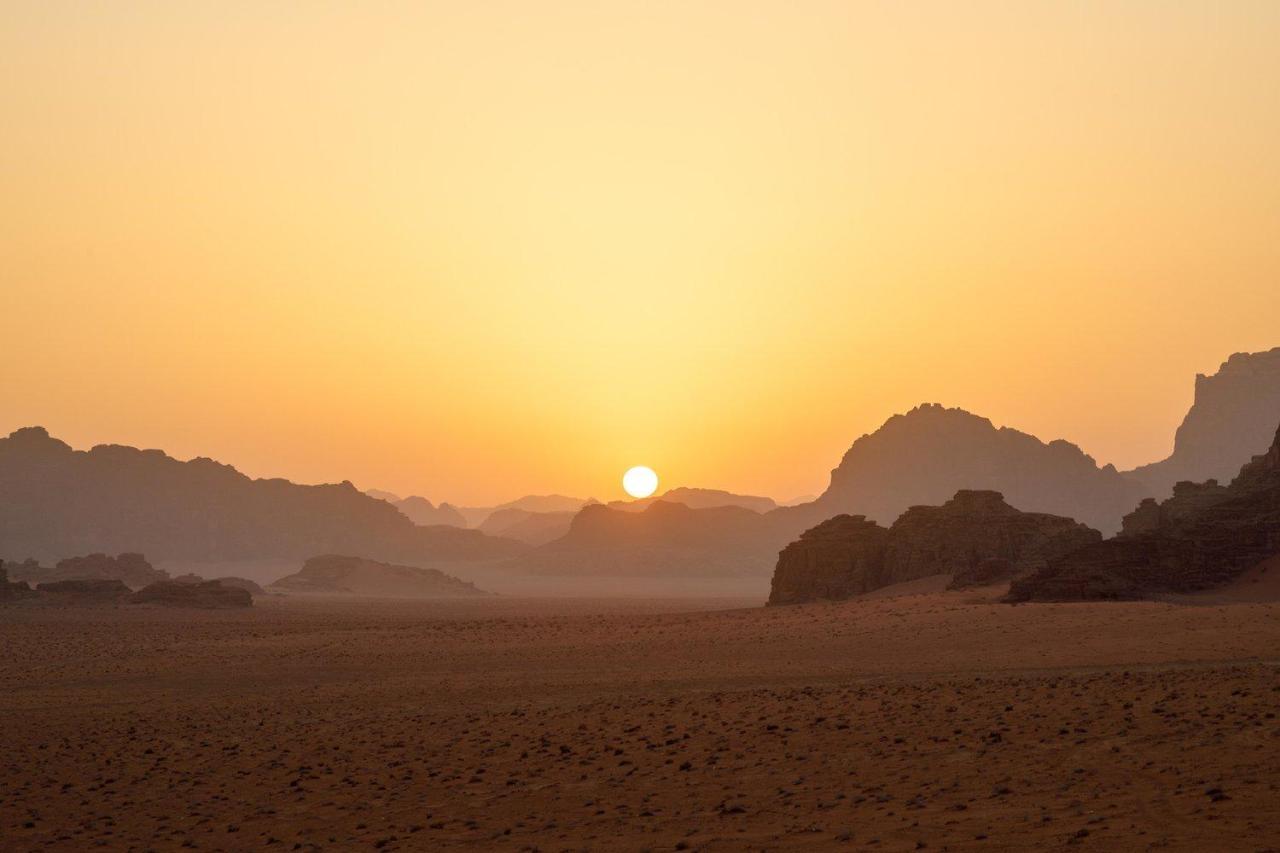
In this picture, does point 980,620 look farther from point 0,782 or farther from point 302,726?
point 0,782

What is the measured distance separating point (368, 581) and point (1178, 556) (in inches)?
4495

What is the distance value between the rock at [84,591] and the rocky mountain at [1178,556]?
6114cm

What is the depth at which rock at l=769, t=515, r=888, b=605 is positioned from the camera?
5962cm

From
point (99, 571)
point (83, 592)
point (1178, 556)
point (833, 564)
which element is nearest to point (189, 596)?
point (83, 592)

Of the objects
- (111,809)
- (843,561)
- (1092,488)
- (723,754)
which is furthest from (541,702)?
(1092,488)

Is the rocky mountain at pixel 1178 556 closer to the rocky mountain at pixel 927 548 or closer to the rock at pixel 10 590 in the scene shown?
the rocky mountain at pixel 927 548

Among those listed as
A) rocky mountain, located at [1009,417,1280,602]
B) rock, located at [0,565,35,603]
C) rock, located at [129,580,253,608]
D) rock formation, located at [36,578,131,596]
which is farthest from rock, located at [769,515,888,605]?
rock, located at [0,565,35,603]

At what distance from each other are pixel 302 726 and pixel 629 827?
12.2 metres

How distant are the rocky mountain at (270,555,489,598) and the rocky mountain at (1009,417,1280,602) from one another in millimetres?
92635

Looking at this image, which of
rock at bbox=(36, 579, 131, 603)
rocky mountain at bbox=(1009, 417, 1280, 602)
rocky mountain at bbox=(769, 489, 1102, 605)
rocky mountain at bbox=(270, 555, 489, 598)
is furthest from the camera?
rocky mountain at bbox=(270, 555, 489, 598)

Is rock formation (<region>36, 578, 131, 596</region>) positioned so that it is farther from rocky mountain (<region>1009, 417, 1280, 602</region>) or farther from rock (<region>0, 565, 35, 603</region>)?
rocky mountain (<region>1009, 417, 1280, 602</region>)

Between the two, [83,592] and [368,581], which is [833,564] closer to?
[83,592]

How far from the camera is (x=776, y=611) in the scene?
53.5m

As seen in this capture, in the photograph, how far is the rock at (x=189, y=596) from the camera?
74.8 meters
